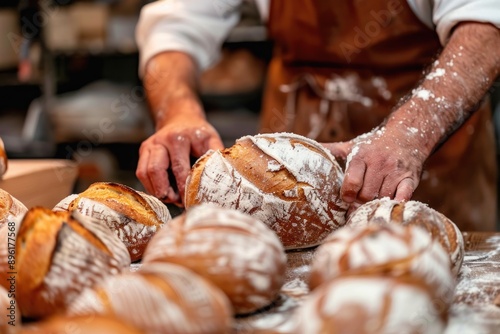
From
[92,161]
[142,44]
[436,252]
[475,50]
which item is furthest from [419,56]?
[92,161]

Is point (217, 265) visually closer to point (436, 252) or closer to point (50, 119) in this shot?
point (436, 252)

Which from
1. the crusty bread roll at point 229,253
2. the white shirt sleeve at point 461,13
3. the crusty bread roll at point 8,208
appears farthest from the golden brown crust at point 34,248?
the white shirt sleeve at point 461,13

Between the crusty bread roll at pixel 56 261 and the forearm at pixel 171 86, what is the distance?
1.13 metres

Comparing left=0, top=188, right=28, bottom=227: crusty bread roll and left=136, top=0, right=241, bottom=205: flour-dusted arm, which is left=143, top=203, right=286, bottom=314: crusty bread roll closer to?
left=0, top=188, right=28, bottom=227: crusty bread roll

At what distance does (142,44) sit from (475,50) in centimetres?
155

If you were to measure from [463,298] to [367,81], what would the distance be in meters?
1.41

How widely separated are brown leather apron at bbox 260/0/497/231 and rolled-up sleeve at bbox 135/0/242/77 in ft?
1.06

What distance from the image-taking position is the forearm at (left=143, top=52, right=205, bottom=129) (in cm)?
240

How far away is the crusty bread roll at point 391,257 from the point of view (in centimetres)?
98

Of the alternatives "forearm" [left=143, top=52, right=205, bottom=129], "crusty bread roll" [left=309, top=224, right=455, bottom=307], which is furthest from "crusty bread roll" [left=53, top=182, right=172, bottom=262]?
"forearm" [left=143, top=52, right=205, bottom=129]

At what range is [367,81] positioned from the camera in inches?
99.4

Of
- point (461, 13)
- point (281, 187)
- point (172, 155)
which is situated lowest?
point (172, 155)

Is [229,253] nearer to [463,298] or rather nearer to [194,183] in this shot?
[463,298]

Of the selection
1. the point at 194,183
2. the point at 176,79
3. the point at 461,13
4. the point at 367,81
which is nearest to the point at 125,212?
the point at 194,183
